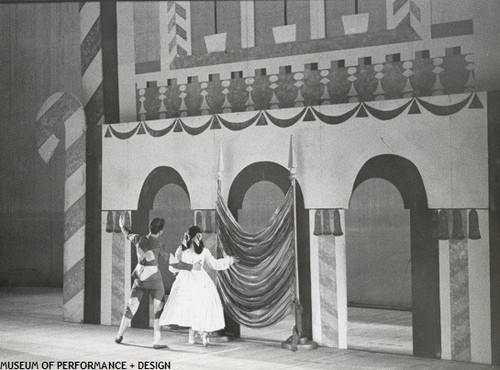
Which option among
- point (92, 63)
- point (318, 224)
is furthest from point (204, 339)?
point (92, 63)

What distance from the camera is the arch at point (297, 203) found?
9844 millimetres

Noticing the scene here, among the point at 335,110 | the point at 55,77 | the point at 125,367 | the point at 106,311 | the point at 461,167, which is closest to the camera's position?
the point at 125,367

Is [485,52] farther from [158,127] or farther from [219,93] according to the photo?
[158,127]

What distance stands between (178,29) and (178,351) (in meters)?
4.62

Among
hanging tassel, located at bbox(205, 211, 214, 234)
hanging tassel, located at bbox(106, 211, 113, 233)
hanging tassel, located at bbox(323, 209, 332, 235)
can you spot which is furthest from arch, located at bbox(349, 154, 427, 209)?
hanging tassel, located at bbox(106, 211, 113, 233)

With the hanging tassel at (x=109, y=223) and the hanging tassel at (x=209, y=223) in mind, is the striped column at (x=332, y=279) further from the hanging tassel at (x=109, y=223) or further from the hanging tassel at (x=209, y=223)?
the hanging tassel at (x=109, y=223)

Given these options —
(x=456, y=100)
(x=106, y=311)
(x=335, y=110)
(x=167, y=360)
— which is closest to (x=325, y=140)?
(x=335, y=110)

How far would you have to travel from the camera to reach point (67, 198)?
12.1 meters

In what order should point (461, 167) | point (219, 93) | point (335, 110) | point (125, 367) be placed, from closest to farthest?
point (125, 367), point (461, 167), point (335, 110), point (219, 93)

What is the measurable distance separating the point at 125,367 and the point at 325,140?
147 inches

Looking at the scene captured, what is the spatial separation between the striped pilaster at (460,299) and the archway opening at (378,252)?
4.02 m

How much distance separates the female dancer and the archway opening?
12.8 feet

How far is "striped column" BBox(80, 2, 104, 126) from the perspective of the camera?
12008mm

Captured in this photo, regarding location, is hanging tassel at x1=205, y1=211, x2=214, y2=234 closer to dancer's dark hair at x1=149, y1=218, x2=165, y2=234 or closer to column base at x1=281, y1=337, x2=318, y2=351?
dancer's dark hair at x1=149, y1=218, x2=165, y2=234
